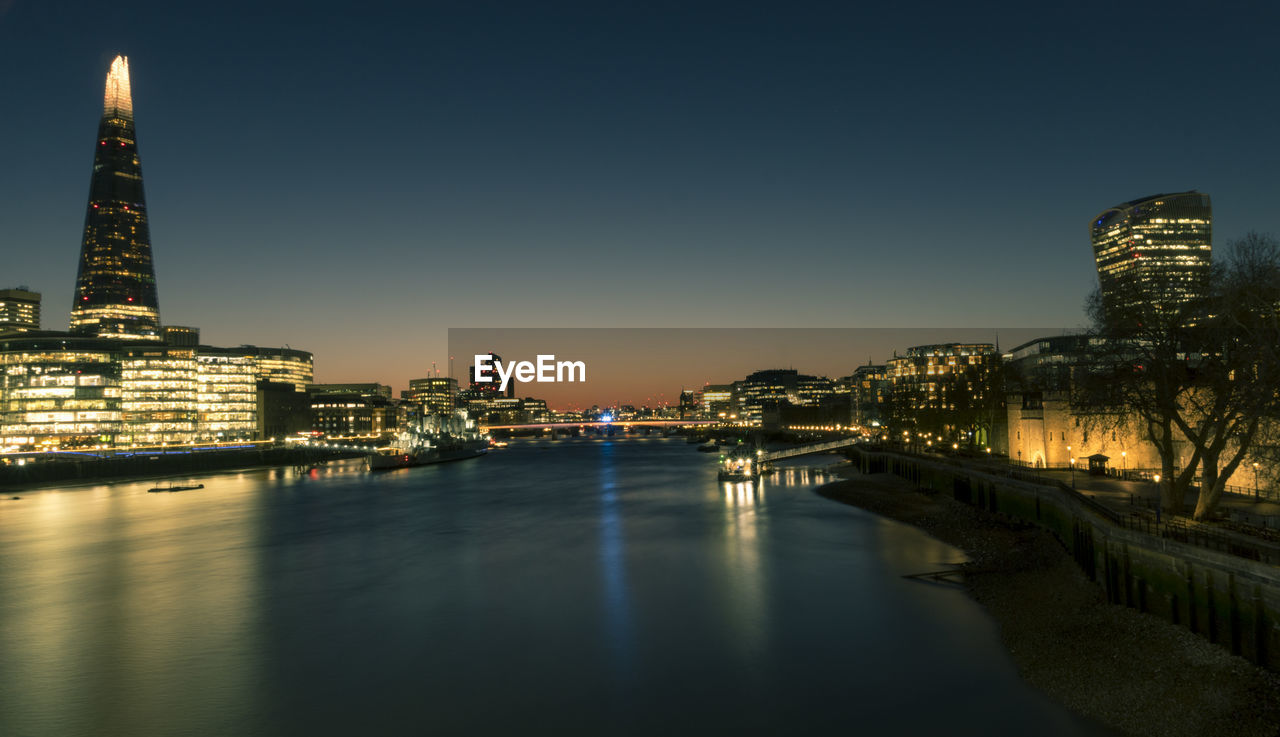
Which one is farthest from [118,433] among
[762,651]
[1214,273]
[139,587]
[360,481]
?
[1214,273]

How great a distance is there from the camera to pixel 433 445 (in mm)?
123000

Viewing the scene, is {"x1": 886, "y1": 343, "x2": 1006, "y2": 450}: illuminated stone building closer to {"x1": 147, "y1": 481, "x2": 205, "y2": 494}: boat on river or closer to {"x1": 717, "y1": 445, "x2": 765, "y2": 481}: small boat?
{"x1": 717, "y1": 445, "x2": 765, "y2": 481}: small boat

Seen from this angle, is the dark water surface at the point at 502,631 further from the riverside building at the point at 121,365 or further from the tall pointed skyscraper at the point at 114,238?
the tall pointed skyscraper at the point at 114,238

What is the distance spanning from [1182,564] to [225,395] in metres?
167

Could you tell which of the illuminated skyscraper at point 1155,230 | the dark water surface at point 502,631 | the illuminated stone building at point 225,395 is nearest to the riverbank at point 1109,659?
the dark water surface at point 502,631

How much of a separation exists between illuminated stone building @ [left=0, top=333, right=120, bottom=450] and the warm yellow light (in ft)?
215

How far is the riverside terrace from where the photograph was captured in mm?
15099

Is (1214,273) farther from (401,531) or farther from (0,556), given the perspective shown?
(0,556)

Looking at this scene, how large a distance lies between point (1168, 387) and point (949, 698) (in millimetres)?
13824

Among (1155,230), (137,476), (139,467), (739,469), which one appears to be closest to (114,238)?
(139,467)

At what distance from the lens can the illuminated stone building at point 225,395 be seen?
15050 centimetres

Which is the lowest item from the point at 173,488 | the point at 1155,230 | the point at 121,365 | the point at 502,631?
the point at 173,488

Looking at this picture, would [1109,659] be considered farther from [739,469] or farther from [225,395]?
[225,395]

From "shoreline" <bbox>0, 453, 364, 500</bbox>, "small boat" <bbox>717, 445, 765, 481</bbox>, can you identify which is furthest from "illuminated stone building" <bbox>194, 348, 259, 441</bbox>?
"small boat" <bbox>717, 445, 765, 481</bbox>
